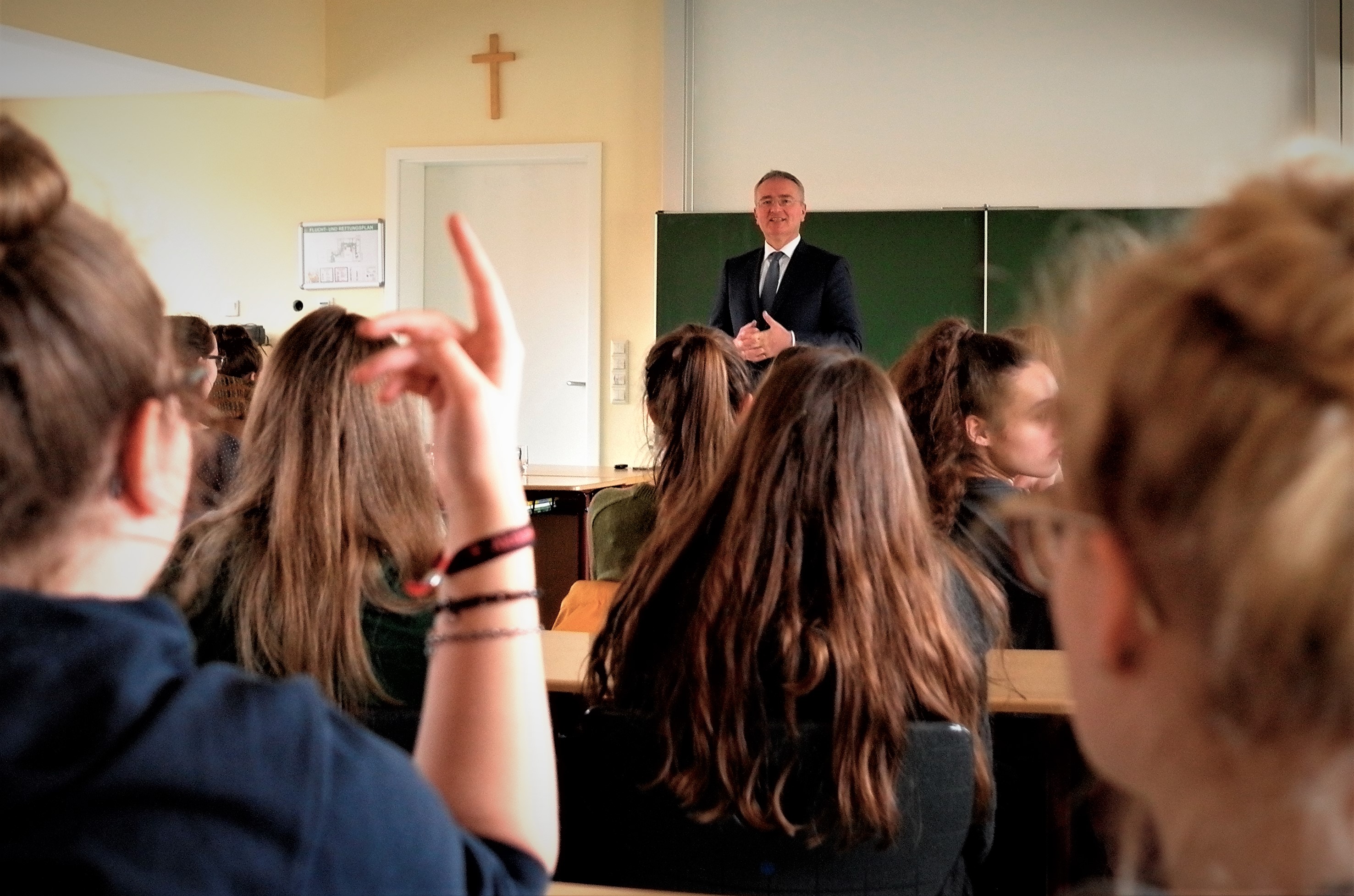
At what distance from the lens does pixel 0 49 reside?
6.98m

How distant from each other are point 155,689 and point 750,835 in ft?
3.25

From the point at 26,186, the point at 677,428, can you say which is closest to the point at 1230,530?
the point at 26,186

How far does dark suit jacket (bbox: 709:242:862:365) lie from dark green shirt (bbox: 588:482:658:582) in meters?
2.82

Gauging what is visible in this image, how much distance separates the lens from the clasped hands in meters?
5.13

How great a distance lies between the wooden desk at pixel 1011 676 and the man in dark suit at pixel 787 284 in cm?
346

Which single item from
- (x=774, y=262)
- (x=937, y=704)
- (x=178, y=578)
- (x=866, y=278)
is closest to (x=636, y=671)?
(x=937, y=704)

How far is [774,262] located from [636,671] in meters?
4.58

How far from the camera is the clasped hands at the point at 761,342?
5129 mm

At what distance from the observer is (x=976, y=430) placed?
2.75m

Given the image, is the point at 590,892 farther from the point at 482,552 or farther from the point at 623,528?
the point at 623,528

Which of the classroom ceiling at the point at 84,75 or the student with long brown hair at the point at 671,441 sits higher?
the classroom ceiling at the point at 84,75

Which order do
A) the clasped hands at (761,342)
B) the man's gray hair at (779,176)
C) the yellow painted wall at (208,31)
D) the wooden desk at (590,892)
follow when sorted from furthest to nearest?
the yellow painted wall at (208,31) < the man's gray hair at (779,176) < the clasped hands at (761,342) < the wooden desk at (590,892)

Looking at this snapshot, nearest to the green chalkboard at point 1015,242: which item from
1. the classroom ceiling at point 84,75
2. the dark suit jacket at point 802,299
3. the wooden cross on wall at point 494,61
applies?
the dark suit jacket at point 802,299

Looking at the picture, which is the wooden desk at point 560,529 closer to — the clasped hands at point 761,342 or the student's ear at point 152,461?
the clasped hands at point 761,342
